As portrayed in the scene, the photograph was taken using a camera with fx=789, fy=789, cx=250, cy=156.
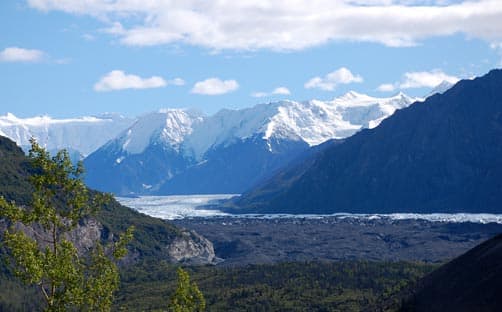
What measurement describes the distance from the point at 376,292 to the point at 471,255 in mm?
77914

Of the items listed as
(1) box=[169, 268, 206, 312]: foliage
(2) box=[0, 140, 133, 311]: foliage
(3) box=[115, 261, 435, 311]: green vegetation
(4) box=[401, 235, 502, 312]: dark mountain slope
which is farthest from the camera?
(3) box=[115, 261, 435, 311]: green vegetation

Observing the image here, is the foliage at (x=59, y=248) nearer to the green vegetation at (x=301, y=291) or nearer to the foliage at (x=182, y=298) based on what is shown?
the foliage at (x=182, y=298)

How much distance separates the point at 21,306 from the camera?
190 meters

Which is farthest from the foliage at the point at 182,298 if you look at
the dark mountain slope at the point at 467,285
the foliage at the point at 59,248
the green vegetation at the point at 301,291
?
Result: the green vegetation at the point at 301,291

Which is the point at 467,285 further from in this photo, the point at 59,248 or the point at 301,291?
the point at 301,291

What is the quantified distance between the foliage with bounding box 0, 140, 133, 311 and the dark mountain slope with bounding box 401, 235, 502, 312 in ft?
119

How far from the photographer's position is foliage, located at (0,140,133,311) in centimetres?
4703

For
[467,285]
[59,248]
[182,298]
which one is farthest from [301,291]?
[59,248]

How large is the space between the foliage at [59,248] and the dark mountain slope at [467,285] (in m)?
36.3

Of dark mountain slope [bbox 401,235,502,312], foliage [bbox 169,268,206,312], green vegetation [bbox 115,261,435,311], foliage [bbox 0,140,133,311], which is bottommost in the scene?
green vegetation [bbox 115,261,435,311]

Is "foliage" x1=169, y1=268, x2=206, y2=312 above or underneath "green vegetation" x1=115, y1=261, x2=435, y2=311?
above

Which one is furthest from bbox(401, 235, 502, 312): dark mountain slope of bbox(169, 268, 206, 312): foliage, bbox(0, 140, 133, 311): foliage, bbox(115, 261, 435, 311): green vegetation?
bbox(115, 261, 435, 311): green vegetation

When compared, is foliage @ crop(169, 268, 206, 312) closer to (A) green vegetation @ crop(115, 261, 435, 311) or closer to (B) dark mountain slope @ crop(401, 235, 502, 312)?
(B) dark mountain slope @ crop(401, 235, 502, 312)

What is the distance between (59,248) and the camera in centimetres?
5022
